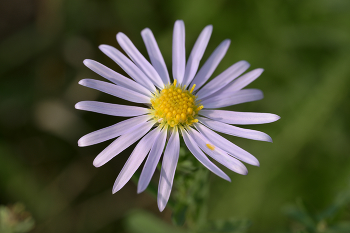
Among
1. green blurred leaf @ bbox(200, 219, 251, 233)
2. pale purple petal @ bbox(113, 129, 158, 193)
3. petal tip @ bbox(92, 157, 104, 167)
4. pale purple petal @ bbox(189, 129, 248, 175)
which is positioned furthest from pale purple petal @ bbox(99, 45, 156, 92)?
green blurred leaf @ bbox(200, 219, 251, 233)

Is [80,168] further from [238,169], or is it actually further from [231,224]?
[238,169]

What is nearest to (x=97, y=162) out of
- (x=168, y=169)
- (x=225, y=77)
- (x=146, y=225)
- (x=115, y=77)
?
(x=168, y=169)

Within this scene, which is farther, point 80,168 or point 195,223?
point 80,168

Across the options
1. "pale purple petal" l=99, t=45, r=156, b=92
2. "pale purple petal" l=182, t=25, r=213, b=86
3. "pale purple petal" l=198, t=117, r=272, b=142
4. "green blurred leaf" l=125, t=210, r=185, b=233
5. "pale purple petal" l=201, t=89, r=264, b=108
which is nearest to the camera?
"pale purple petal" l=198, t=117, r=272, b=142

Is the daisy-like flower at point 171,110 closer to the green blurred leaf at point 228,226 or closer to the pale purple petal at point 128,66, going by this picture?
the pale purple petal at point 128,66

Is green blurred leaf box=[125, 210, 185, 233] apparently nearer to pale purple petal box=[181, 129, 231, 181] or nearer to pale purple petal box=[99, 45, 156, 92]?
pale purple petal box=[181, 129, 231, 181]

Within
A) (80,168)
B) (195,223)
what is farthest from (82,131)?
(195,223)
